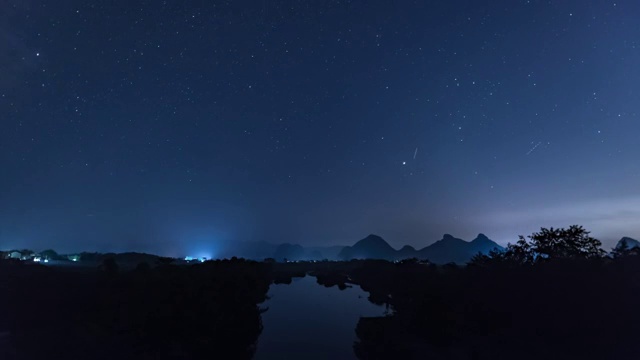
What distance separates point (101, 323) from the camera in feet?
102

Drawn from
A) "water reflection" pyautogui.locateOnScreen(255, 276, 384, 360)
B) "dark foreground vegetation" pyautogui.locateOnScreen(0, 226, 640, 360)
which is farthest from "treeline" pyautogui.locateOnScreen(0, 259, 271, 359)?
"water reflection" pyautogui.locateOnScreen(255, 276, 384, 360)

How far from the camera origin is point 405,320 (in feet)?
119

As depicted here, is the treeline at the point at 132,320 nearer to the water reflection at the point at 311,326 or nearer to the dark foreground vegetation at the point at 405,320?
the dark foreground vegetation at the point at 405,320

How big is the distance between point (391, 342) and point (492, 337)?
7933 mm

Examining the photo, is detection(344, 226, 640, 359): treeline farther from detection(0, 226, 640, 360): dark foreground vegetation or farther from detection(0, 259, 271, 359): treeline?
detection(0, 259, 271, 359): treeline

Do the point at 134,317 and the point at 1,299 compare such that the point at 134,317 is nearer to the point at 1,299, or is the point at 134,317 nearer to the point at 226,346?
the point at 226,346

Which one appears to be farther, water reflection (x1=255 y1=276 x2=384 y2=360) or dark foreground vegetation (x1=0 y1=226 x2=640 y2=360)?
water reflection (x1=255 y1=276 x2=384 y2=360)

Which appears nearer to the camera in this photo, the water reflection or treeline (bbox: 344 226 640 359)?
treeline (bbox: 344 226 640 359)

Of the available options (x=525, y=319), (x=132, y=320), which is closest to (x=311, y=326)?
(x=132, y=320)

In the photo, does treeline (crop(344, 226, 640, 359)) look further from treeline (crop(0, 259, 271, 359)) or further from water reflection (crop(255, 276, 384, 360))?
treeline (crop(0, 259, 271, 359))

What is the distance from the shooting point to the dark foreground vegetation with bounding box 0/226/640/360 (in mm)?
26406

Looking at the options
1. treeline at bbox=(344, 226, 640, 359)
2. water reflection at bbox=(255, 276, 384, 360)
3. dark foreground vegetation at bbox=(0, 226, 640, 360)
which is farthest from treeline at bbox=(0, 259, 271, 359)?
treeline at bbox=(344, 226, 640, 359)

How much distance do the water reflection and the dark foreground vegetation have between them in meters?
1.63

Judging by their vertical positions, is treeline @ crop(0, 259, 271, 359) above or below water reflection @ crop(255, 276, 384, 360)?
above
